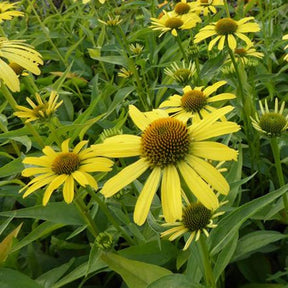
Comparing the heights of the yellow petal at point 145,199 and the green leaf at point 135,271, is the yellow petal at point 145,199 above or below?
above

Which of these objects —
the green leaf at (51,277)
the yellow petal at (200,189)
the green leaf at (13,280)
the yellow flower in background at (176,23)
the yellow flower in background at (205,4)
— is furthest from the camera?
the yellow flower in background at (205,4)

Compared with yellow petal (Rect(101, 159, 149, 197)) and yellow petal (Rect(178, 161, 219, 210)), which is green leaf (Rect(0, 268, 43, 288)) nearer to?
yellow petal (Rect(101, 159, 149, 197))

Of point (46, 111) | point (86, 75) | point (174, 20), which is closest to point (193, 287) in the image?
point (46, 111)

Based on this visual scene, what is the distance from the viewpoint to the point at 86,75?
8.45 ft

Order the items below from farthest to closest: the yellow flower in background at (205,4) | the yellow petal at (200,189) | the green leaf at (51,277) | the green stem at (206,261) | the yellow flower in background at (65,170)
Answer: the yellow flower in background at (205,4) < the green leaf at (51,277) < the yellow flower in background at (65,170) < the green stem at (206,261) < the yellow petal at (200,189)

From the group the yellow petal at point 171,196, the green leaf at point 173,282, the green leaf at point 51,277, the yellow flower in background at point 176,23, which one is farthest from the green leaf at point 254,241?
the yellow flower in background at point 176,23

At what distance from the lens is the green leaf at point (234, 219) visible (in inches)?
32.7

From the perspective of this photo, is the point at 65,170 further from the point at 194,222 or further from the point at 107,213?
the point at 194,222

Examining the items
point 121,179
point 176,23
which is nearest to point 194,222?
point 121,179

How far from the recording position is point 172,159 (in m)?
0.84

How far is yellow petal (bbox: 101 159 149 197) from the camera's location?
800 mm

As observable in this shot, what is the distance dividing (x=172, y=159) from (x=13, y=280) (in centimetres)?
62

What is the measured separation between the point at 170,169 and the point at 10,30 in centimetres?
277

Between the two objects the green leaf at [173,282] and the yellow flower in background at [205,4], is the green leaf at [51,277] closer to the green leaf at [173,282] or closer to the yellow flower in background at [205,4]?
the green leaf at [173,282]
